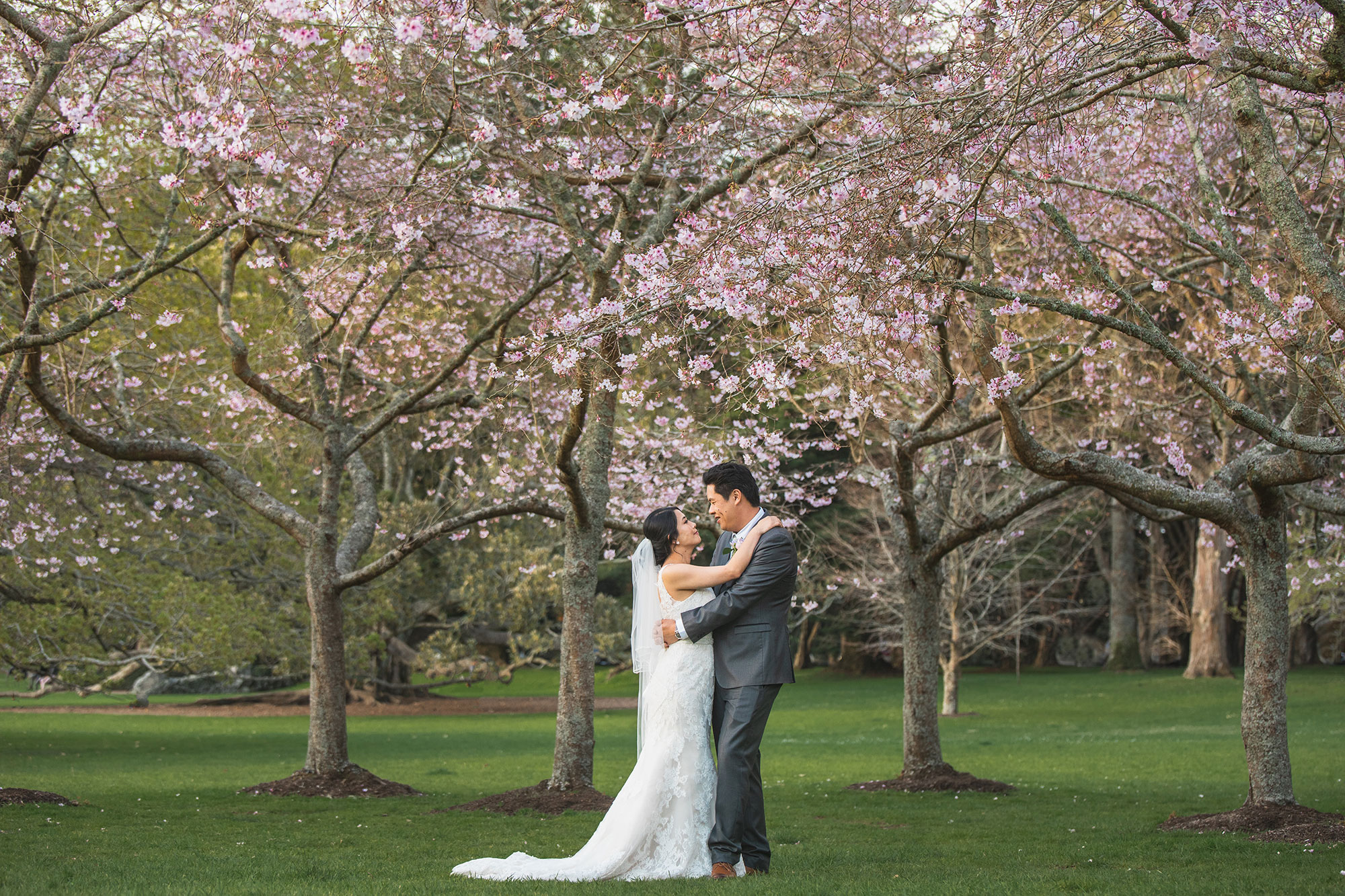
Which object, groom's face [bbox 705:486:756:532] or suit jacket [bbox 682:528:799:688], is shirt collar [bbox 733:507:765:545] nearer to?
groom's face [bbox 705:486:756:532]

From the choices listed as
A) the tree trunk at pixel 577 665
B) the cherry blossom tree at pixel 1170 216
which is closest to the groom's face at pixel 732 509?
the cherry blossom tree at pixel 1170 216

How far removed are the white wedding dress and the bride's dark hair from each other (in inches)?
10.9

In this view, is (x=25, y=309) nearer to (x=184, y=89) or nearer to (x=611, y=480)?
(x=184, y=89)

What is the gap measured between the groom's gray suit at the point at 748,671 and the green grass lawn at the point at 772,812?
28 centimetres

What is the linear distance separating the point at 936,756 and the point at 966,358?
4187 millimetres

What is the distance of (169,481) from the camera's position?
683 inches

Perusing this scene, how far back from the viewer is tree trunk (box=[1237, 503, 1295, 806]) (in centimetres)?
874

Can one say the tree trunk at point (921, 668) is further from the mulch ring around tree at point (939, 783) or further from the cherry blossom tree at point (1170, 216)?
the cherry blossom tree at point (1170, 216)

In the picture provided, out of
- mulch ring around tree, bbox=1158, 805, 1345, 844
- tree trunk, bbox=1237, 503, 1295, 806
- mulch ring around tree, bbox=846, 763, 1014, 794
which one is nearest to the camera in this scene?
mulch ring around tree, bbox=1158, 805, 1345, 844

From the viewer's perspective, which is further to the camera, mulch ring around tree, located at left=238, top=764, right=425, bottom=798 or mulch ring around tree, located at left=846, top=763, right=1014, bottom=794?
mulch ring around tree, located at left=846, top=763, right=1014, bottom=794

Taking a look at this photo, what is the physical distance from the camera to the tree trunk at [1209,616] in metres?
30.7

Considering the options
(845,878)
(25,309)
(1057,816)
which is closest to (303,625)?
(25,309)

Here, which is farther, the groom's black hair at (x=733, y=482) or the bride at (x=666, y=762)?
the groom's black hair at (x=733, y=482)

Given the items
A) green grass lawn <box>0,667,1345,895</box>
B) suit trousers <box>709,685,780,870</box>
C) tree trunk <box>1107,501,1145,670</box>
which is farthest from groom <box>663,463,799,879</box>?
tree trunk <box>1107,501,1145,670</box>
